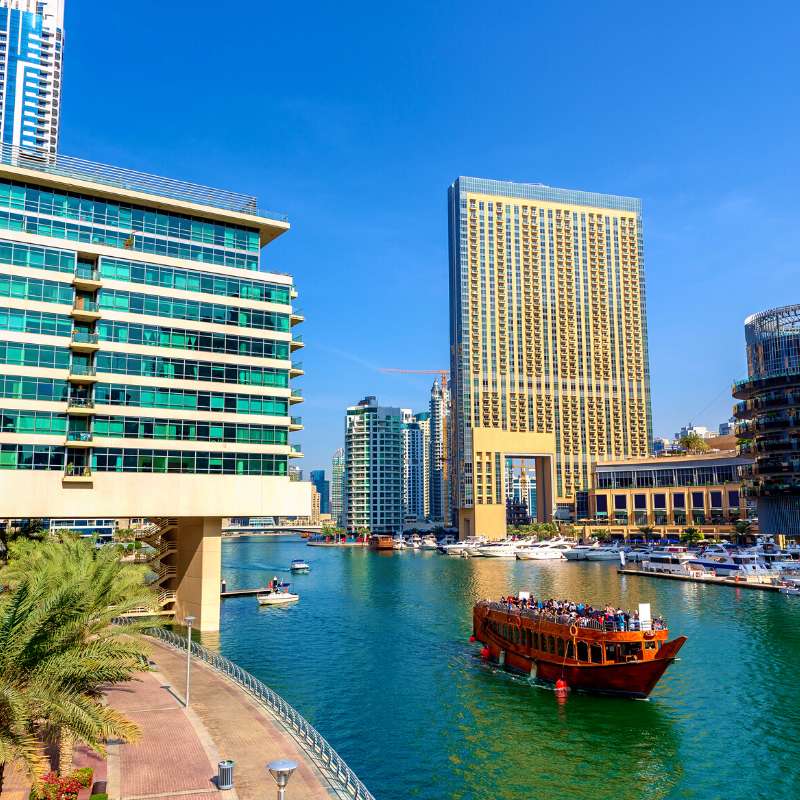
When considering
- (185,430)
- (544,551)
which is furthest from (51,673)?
(544,551)

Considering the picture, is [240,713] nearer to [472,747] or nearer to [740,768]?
[472,747]

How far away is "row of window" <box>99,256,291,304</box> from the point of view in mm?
62031

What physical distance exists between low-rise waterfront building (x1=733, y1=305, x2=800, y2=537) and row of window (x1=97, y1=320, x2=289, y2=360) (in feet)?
332

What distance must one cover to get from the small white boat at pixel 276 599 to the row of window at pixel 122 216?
44433 millimetres

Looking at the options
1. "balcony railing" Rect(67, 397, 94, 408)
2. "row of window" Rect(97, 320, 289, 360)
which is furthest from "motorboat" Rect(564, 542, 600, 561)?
"balcony railing" Rect(67, 397, 94, 408)

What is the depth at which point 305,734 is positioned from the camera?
1212 inches

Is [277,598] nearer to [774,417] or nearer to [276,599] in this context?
[276,599]

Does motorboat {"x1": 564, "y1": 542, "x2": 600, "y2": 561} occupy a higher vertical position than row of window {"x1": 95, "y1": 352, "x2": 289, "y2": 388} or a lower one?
lower

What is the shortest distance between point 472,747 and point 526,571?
109062 mm

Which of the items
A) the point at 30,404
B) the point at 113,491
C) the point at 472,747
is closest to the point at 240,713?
the point at 472,747

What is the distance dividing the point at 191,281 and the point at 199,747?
45.5 meters

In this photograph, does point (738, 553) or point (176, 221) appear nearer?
point (176, 221)

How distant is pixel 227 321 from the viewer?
2623 inches

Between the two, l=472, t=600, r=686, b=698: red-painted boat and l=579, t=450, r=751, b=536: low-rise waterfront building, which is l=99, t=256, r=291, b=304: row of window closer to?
l=472, t=600, r=686, b=698: red-painted boat
